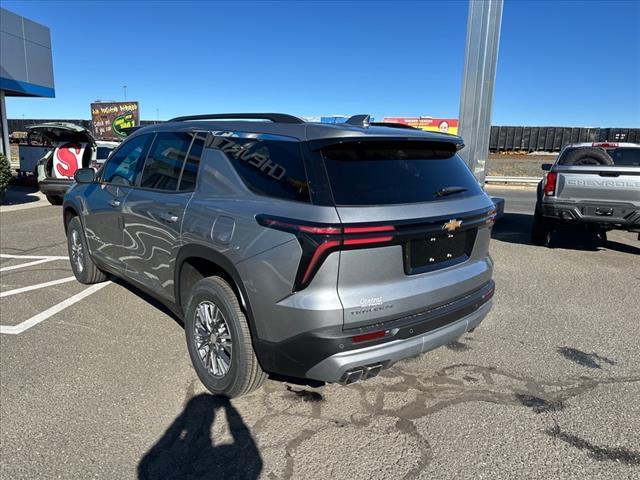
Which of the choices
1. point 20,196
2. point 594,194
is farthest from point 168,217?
point 20,196

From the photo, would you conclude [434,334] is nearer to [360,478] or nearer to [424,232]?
[424,232]

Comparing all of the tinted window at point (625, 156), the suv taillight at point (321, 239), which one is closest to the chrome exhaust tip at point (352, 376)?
the suv taillight at point (321, 239)

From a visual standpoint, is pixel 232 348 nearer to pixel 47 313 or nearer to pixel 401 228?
pixel 401 228

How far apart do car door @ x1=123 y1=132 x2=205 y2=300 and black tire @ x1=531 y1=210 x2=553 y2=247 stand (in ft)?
21.5

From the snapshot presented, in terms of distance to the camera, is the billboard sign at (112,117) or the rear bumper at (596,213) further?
the billboard sign at (112,117)

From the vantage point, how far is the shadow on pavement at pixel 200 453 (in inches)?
96.0

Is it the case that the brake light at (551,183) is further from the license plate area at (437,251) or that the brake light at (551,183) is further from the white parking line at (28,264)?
the white parking line at (28,264)

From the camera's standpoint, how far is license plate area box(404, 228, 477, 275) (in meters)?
2.68

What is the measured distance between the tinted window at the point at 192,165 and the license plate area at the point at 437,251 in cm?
158

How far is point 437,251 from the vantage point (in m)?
2.85

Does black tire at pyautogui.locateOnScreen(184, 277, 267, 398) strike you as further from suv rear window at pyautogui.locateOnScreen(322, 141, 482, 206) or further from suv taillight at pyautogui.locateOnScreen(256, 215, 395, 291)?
suv rear window at pyautogui.locateOnScreen(322, 141, 482, 206)

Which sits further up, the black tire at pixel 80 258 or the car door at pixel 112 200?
the car door at pixel 112 200

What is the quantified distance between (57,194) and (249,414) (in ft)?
34.0

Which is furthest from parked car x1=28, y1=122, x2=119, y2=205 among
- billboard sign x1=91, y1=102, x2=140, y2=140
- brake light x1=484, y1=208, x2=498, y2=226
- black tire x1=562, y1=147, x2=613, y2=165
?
billboard sign x1=91, y1=102, x2=140, y2=140
